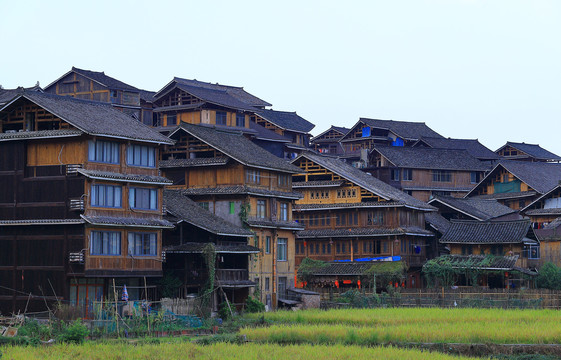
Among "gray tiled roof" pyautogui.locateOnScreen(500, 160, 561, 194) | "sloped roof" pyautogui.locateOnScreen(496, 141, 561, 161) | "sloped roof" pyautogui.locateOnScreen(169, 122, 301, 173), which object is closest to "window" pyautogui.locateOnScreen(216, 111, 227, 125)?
"sloped roof" pyautogui.locateOnScreen(169, 122, 301, 173)

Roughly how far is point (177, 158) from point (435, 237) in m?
22.7

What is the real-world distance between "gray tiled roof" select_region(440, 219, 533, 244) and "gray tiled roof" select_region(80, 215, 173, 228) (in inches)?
1001

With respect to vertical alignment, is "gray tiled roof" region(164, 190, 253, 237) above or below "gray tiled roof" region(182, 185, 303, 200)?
below

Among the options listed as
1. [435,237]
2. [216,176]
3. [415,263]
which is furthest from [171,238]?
[435,237]

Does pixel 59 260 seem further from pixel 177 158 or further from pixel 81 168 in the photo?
pixel 177 158

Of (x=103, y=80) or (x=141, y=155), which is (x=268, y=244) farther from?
(x=103, y=80)

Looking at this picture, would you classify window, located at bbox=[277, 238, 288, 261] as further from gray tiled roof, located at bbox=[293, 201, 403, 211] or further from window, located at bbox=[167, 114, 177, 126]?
window, located at bbox=[167, 114, 177, 126]

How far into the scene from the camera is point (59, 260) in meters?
45.9

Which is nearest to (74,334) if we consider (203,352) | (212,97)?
(203,352)

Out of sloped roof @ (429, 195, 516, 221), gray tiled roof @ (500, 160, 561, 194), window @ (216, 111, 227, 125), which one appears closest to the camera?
sloped roof @ (429, 195, 516, 221)

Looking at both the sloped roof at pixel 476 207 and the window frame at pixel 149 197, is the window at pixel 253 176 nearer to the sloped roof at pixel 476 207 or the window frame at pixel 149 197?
the window frame at pixel 149 197

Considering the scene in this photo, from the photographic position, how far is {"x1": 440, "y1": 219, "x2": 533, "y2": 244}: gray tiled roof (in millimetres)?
65188

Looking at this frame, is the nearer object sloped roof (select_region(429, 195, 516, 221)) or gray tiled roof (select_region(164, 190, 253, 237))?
gray tiled roof (select_region(164, 190, 253, 237))

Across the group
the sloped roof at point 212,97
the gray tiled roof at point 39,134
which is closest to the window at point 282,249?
the sloped roof at point 212,97
